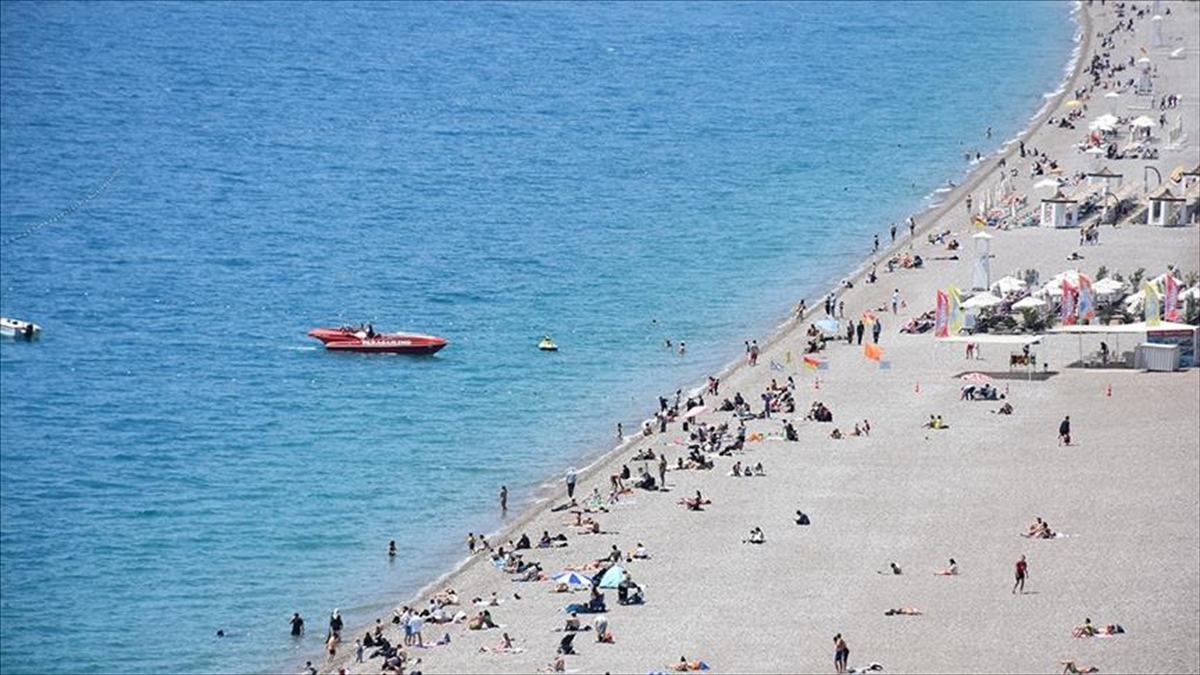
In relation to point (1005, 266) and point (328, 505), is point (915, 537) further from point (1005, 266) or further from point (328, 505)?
point (1005, 266)

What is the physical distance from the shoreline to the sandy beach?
291 millimetres

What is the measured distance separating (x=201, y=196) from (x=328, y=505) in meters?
55.3

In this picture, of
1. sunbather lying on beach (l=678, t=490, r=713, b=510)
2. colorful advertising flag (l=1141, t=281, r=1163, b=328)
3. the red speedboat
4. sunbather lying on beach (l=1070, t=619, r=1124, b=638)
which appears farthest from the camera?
the red speedboat

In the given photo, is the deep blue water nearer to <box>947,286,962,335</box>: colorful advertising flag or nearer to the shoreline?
the shoreline

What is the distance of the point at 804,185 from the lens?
5113 inches

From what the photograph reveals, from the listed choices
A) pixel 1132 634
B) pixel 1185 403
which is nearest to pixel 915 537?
pixel 1132 634

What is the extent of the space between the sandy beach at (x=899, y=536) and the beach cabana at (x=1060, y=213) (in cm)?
1319

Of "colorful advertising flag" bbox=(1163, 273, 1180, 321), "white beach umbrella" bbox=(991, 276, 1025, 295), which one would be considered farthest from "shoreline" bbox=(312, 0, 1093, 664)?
"colorful advertising flag" bbox=(1163, 273, 1180, 321)

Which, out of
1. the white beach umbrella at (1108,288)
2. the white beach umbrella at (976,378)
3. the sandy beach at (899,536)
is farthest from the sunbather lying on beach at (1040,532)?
the white beach umbrella at (1108,288)

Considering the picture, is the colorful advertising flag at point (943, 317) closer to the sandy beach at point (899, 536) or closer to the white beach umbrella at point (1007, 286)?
the sandy beach at point (899, 536)

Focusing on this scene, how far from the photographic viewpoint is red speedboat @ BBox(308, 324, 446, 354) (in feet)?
314

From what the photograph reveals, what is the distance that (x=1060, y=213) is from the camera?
103625 mm

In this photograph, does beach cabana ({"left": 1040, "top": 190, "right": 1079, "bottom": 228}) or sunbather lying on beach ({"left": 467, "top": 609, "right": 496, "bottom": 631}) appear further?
beach cabana ({"left": 1040, "top": 190, "right": 1079, "bottom": 228})

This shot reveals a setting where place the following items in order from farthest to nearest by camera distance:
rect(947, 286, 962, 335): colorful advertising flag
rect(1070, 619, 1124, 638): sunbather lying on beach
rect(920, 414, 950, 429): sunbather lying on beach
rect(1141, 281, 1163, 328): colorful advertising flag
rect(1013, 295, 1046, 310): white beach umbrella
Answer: rect(1013, 295, 1046, 310): white beach umbrella → rect(947, 286, 962, 335): colorful advertising flag → rect(1141, 281, 1163, 328): colorful advertising flag → rect(920, 414, 950, 429): sunbather lying on beach → rect(1070, 619, 1124, 638): sunbather lying on beach
